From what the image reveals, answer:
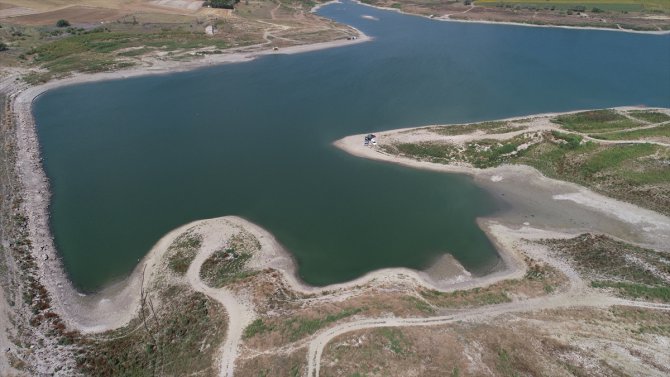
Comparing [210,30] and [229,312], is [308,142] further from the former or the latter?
[210,30]

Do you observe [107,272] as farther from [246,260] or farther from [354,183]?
[354,183]

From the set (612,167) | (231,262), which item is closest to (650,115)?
(612,167)

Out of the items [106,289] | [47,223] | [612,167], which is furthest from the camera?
[612,167]

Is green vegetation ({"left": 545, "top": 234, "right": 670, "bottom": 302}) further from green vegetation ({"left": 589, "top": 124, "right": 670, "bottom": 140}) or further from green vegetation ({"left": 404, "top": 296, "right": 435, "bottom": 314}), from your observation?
green vegetation ({"left": 589, "top": 124, "right": 670, "bottom": 140})

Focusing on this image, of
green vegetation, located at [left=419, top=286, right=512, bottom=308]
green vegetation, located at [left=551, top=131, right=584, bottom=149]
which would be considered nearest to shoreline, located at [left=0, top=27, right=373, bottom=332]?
green vegetation, located at [left=419, top=286, right=512, bottom=308]

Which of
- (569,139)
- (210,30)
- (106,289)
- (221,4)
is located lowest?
(106,289)

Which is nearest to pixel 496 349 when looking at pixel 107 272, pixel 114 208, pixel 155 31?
pixel 107 272
